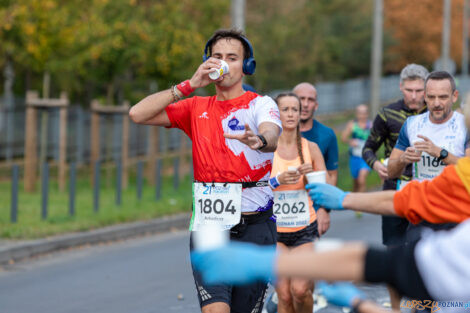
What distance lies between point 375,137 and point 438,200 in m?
4.37

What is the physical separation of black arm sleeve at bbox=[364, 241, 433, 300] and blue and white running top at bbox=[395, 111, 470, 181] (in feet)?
11.2

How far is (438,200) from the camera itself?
3.41 metres

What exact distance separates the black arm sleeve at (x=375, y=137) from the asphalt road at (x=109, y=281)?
140cm

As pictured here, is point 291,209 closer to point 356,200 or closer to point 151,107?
point 151,107

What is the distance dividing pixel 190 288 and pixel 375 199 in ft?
18.5

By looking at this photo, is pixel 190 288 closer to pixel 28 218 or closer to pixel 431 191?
pixel 28 218

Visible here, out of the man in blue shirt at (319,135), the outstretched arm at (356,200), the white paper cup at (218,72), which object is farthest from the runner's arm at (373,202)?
the man in blue shirt at (319,135)

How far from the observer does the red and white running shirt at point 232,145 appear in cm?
514

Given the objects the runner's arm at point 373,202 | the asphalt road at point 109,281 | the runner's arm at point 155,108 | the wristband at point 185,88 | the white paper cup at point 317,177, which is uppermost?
the wristband at point 185,88

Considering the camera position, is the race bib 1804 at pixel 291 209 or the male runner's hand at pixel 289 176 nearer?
the male runner's hand at pixel 289 176

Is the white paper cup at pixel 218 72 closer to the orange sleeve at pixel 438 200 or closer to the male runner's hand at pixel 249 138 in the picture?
the male runner's hand at pixel 249 138

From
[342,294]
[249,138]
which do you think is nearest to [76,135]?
[249,138]

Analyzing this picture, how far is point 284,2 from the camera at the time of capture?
128ft

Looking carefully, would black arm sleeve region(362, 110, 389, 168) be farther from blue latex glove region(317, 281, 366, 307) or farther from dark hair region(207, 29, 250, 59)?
blue latex glove region(317, 281, 366, 307)
